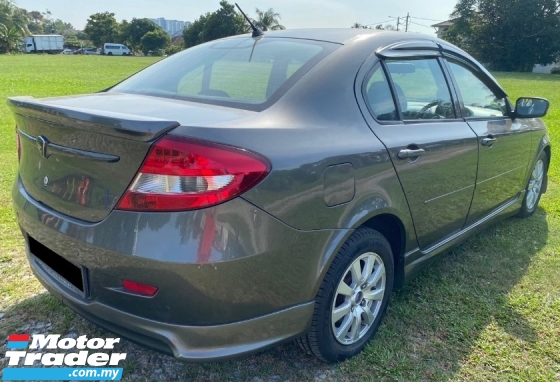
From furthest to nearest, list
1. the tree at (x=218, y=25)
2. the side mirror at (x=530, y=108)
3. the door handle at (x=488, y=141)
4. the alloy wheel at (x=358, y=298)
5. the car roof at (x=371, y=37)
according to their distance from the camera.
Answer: the tree at (x=218, y=25) < the side mirror at (x=530, y=108) < the door handle at (x=488, y=141) < the car roof at (x=371, y=37) < the alloy wheel at (x=358, y=298)

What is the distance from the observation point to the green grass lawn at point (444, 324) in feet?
7.70

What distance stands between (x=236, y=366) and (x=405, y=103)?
1676mm

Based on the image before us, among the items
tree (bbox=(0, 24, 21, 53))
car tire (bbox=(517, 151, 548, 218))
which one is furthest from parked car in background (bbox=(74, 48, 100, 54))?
car tire (bbox=(517, 151, 548, 218))

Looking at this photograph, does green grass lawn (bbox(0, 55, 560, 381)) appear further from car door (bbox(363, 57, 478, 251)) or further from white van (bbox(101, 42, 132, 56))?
white van (bbox(101, 42, 132, 56))

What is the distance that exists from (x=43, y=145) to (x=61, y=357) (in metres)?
1.10

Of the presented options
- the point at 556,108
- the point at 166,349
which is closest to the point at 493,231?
the point at 166,349

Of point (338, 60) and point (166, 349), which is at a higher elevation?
point (338, 60)

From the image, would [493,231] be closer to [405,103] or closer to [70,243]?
[405,103]

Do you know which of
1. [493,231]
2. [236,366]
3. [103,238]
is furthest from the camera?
[493,231]

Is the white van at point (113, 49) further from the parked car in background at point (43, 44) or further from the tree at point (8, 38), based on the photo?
the tree at point (8, 38)

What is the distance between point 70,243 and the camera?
1.93 metres

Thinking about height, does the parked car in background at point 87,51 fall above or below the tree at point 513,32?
below

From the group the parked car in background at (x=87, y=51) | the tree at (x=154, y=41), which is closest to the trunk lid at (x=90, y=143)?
the tree at (x=154, y=41)

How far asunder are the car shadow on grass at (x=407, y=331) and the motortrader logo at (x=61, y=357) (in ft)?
0.19
